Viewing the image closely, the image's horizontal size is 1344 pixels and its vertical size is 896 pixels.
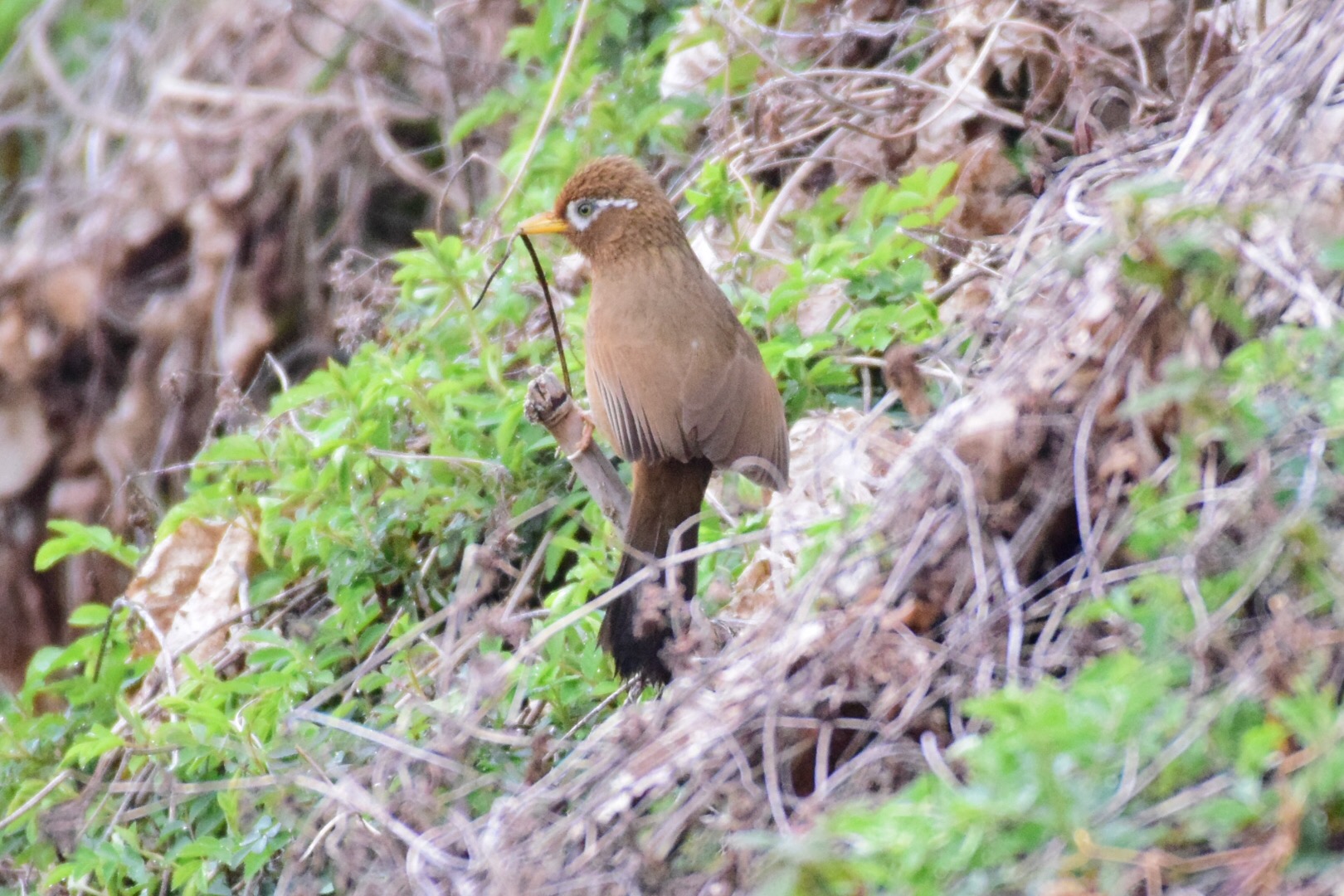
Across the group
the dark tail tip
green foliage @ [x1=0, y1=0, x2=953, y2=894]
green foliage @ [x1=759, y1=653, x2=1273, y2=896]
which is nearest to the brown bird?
the dark tail tip

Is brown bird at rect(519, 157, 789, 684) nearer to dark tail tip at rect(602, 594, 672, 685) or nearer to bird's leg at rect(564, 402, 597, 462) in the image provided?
dark tail tip at rect(602, 594, 672, 685)

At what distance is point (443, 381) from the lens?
420cm

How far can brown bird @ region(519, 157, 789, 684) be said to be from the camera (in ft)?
11.6

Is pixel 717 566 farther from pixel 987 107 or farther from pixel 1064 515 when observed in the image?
pixel 987 107

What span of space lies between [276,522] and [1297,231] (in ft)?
9.01

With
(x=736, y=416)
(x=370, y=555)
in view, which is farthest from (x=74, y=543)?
(x=736, y=416)

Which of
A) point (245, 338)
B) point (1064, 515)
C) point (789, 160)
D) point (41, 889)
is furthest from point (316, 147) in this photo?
point (1064, 515)

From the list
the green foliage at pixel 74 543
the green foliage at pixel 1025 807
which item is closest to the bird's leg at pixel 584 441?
the green foliage at pixel 74 543

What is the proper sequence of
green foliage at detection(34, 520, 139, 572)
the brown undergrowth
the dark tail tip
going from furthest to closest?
green foliage at detection(34, 520, 139, 572) < the dark tail tip < the brown undergrowth

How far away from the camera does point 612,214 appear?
439cm

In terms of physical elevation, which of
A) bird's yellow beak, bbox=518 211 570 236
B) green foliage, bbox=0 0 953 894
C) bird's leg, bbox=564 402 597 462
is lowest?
green foliage, bbox=0 0 953 894

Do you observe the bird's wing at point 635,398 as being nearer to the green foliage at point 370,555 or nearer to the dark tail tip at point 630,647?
the green foliage at point 370,555

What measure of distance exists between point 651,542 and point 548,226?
4.18 ft

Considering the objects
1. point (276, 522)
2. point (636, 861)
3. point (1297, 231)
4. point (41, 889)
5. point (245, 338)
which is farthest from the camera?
→ point (245, 338)
